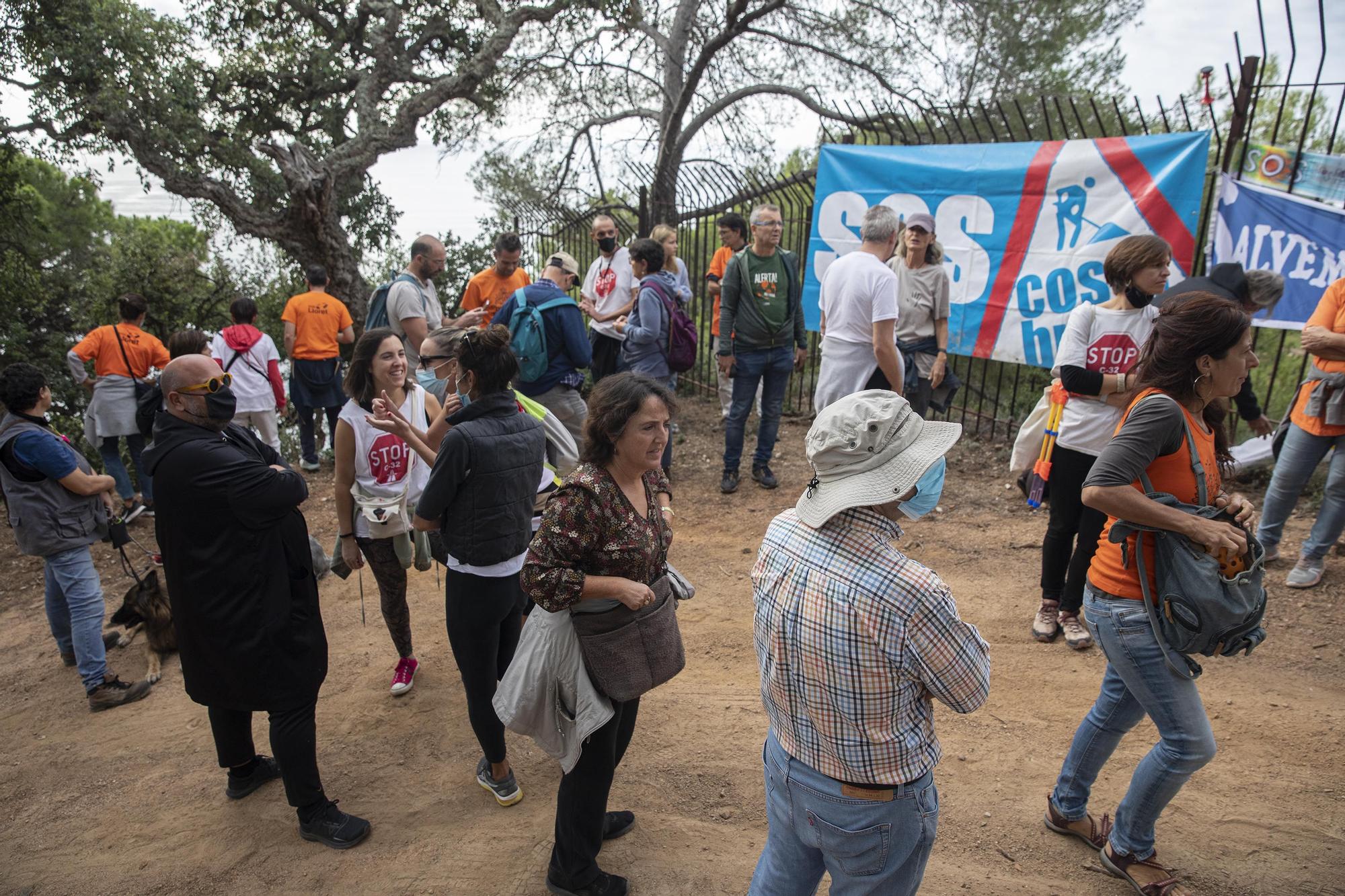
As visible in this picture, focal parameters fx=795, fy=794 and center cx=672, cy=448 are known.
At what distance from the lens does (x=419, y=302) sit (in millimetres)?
5516

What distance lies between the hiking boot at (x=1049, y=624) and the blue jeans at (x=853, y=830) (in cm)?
258

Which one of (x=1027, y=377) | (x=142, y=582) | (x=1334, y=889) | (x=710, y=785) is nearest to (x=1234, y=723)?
(x=1334, y=889)

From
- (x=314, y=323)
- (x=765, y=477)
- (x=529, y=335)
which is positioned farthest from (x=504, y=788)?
(x=314, y=323)

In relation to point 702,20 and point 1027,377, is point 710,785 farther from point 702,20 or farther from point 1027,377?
point 702,20

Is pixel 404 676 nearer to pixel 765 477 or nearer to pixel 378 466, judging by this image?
pixel 378 466

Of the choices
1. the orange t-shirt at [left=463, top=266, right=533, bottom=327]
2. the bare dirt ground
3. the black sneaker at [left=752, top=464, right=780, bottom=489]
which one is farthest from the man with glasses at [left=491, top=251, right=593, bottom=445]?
the black sneaker at [left=752, top=464, right=780, bottom=489]

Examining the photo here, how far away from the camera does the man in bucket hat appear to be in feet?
5.35

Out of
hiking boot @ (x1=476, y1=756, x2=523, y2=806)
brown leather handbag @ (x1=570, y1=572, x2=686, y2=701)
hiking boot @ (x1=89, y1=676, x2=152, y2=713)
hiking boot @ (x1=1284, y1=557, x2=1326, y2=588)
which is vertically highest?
brown leather handbag @ (x1=570, y1=572, x2=686, y2=701)

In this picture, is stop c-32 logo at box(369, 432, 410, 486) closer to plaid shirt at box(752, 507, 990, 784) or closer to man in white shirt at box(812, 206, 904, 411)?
plaid shirt at box(752, 507, 990, 784)

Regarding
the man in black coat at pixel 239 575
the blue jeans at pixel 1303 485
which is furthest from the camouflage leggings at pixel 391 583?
the blue jeans at pixel 1303 485

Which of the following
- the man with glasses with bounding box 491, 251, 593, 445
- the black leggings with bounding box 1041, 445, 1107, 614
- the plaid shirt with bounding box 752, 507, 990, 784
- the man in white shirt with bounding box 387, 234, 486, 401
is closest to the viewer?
the plaid shirt with bounding box 752, 507, 990, 784

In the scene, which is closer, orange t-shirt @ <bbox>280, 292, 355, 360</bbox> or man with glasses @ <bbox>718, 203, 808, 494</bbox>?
man with glasses @ <bbox>718, 203, 808, 494</bbox>

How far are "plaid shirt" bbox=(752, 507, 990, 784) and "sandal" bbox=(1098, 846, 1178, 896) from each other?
1.35 m

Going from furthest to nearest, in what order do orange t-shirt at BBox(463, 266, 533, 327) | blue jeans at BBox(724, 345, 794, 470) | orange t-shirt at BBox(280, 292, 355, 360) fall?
orange t-shirt at BBox(280, 292, 355, 360) → orange t-shirt at BBox(463, 266, 533, 327) → blue jeans at BBox(724, 345, 794, 470)
